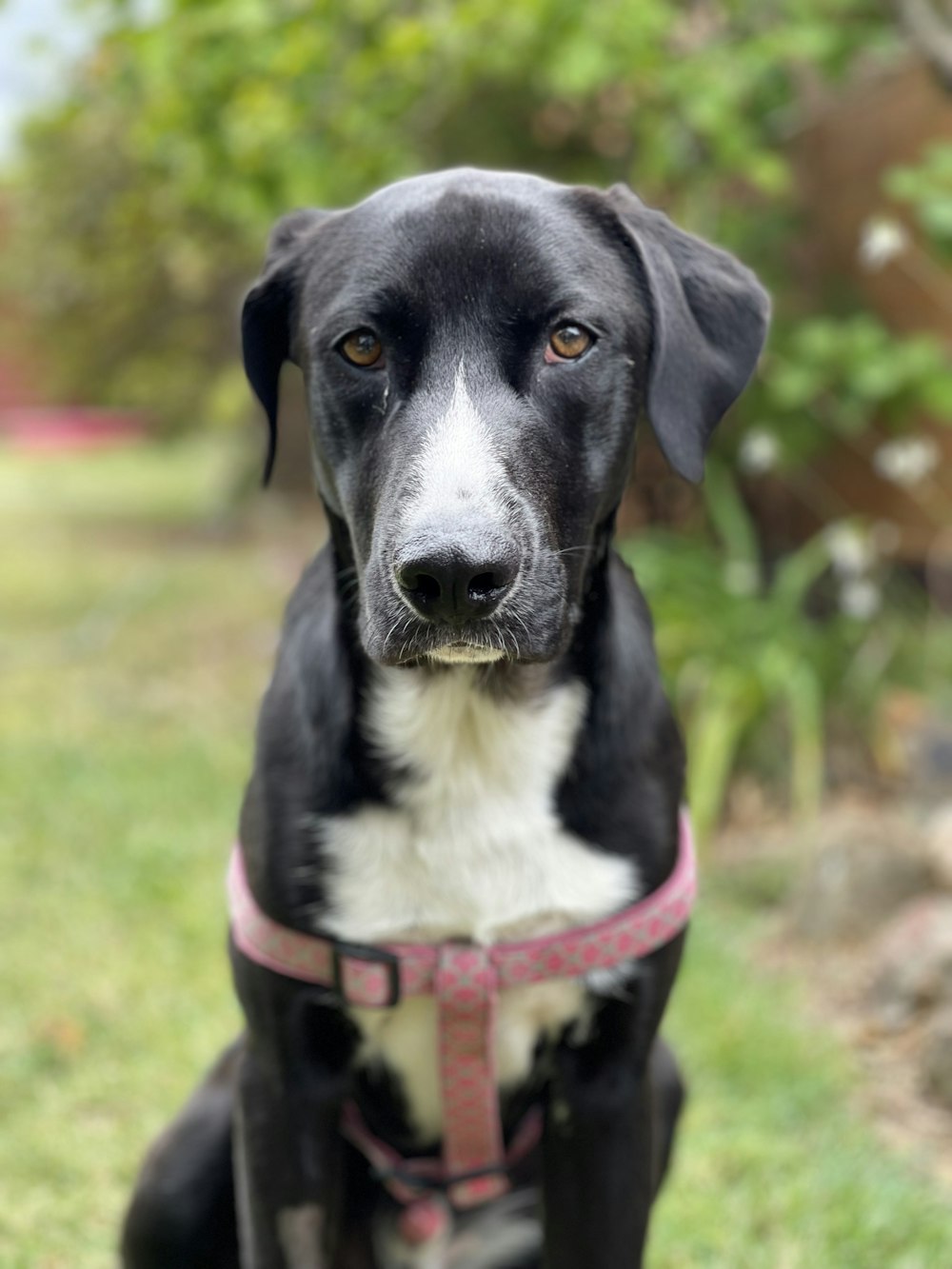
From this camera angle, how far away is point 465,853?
1877 mm

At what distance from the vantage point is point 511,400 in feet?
5.67

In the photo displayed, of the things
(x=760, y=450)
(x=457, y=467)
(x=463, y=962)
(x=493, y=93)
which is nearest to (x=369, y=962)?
(x=463, y=962)

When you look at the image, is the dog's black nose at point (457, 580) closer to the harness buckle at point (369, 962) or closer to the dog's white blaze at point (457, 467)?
the dog's white blaze at point (457, 467)

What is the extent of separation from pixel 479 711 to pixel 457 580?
0.42 meters

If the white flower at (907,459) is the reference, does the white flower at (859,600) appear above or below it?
below

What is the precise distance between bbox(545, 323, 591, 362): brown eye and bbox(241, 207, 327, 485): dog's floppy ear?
404 millimetres

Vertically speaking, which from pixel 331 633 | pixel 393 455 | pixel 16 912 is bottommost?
pixel 16 912

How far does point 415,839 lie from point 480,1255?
80cm

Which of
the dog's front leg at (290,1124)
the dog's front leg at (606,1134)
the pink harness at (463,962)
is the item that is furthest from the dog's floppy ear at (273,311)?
the dog's front leg at (606,1134)

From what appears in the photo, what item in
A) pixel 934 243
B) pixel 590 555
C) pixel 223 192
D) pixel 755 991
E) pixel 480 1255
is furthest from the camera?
pixel 223 192

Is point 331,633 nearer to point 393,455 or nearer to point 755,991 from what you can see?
point 393,455

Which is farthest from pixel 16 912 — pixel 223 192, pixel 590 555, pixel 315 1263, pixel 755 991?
pixel 223 192

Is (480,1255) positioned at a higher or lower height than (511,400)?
lower

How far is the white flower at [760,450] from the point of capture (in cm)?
452
